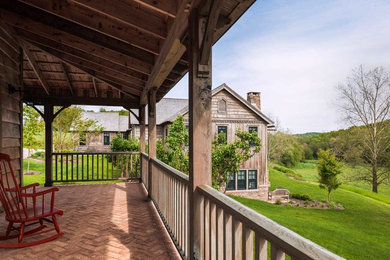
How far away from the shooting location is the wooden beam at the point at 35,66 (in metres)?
5.13

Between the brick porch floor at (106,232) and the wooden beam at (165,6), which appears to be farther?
the brick porch floor at (106,232)

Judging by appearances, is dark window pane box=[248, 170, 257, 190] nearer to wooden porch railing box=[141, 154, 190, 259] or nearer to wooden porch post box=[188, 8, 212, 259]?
wooden porch railing box=[141, 154, 190, 259]

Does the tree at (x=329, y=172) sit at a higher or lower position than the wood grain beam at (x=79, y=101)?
lower

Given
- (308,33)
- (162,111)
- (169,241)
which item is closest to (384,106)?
(308,33)

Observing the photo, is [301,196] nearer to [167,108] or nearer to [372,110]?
[372,110]

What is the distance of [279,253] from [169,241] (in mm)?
2459

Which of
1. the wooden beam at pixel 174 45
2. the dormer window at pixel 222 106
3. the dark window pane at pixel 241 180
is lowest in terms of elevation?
the dark window pane at pixel 241 180

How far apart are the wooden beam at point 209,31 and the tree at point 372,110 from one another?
19.9m

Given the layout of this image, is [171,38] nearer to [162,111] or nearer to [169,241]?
[169,241]

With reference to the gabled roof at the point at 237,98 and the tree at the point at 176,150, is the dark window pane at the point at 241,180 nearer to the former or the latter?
the gabled roof at the point at 237,98

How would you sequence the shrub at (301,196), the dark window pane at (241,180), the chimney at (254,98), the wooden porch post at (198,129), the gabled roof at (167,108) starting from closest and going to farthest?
1. the wooden porch post at (198,129)
2. the dark window pane at (241,180)
3. the shrub at (301,196)
4. the gabled roof at (167,108)
5. the chimney at (254,98)

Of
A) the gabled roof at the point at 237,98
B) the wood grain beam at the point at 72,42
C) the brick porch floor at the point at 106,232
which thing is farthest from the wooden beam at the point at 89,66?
the gabled roof at the point at 237,98

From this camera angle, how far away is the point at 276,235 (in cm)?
99

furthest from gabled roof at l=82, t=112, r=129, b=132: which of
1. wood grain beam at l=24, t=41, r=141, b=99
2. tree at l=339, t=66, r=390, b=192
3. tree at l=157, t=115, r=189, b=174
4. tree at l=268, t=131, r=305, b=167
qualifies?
tree at l=339, t=66, r=390, b=192
